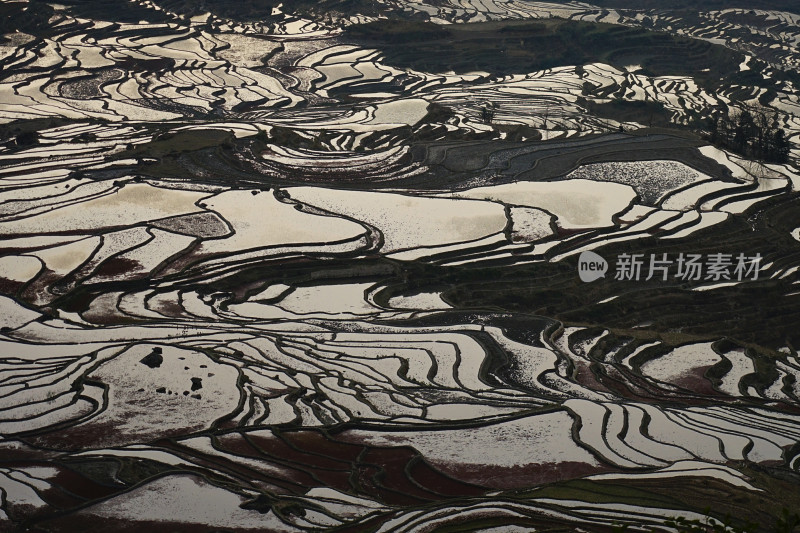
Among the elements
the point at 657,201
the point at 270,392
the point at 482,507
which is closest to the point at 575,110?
the point at 657,201

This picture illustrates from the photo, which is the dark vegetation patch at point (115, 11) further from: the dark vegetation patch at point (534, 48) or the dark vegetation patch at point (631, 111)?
the dark vegetation patch at point (631, 111)

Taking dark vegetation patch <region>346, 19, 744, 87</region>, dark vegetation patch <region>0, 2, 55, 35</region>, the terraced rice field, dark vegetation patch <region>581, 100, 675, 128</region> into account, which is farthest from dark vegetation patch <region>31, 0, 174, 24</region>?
dark vegetation patch <region>581, 100, 675, 128</region>

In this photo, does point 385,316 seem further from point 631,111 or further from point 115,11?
point 115,11

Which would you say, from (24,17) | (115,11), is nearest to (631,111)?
(115,11)

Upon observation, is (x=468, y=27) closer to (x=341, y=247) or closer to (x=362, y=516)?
(x=341, y=247)

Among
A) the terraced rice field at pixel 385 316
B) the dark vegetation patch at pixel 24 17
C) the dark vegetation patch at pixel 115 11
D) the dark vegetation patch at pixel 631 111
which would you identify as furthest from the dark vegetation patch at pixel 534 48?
the dark vegetation patch at pixel 24 17

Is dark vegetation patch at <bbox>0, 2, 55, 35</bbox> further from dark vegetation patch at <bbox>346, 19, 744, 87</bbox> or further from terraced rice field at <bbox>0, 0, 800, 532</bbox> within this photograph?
dark vegetation patch at <bbox>346, 19, 744, 87</bbox>
